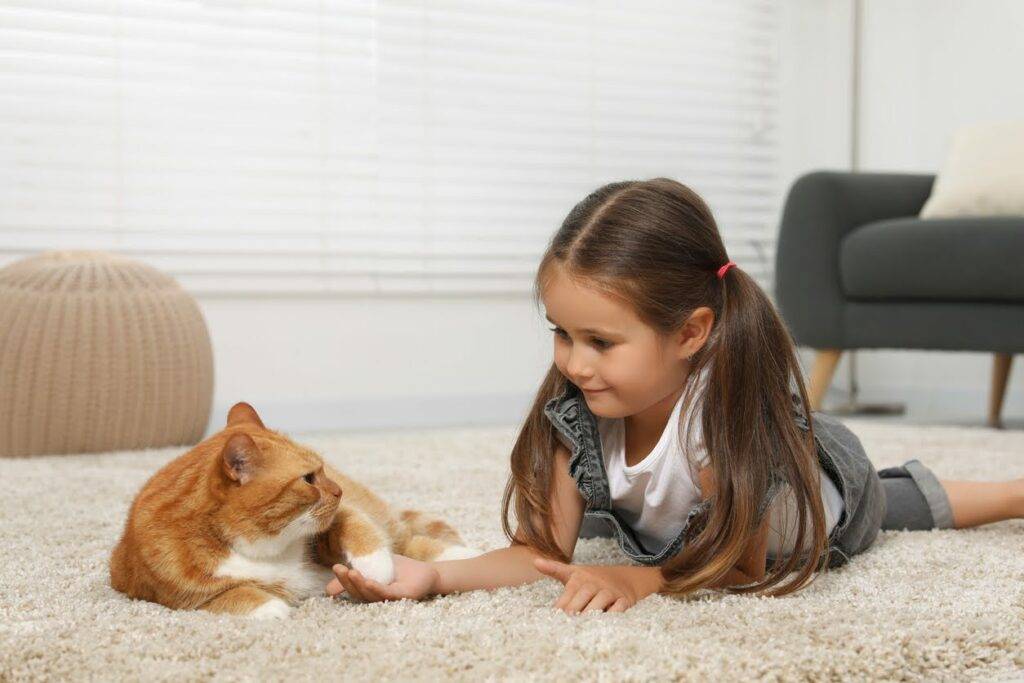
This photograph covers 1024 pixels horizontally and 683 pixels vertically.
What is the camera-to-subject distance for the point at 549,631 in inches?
35.8

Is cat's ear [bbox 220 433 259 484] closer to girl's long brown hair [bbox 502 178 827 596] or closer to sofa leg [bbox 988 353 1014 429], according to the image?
girl's long brown hair [bbox 502 178 827 596]

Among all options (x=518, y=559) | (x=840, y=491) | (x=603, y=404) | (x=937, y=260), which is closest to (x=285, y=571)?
(x=518, y=559)

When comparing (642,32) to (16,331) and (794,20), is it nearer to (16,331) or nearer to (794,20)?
(794,20)

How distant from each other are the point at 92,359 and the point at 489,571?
1.47 metres

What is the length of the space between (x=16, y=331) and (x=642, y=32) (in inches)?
92.8

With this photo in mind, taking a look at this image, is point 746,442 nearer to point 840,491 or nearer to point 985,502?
point 840,491

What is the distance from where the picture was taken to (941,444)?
7.75 ft

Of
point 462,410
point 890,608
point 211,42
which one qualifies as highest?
point 211,42

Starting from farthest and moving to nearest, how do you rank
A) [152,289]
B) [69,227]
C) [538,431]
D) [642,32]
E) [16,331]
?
1. [642,32]
2. [69,227]
3. [152,289]
4. [16,331]
5. [538,431]

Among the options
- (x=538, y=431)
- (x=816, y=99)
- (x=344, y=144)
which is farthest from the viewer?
(x=816, y=99)

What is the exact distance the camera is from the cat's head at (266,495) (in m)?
0.96

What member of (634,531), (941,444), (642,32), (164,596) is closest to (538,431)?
(634,531)

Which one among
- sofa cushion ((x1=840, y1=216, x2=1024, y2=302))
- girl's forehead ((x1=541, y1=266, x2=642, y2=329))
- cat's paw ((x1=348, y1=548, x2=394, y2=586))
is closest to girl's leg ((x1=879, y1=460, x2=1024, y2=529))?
girl's forehead ((x1=541, y1=266, x2=642, y2=329))

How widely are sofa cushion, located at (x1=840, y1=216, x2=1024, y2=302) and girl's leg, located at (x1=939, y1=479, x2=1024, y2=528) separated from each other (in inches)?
52.0
